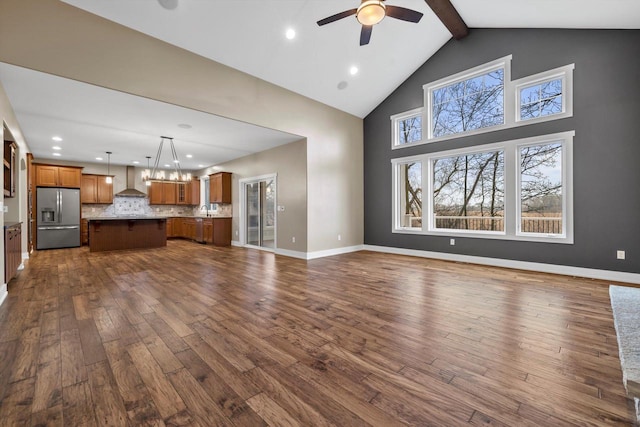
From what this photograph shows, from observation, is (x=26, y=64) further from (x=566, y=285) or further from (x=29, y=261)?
(x=566, y=285)

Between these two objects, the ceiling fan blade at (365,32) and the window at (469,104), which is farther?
the window at (469,104)

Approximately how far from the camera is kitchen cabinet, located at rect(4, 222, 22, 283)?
3.54 m

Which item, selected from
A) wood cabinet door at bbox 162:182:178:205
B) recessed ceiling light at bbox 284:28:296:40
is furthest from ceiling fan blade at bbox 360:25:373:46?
wood cabinet door at bbox 162:182:178:205

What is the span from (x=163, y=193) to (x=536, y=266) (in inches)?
451

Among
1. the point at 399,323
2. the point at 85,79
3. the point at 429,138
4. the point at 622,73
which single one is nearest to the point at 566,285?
the point at 399,323

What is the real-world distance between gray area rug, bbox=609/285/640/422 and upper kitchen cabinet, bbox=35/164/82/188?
11439 millimetres

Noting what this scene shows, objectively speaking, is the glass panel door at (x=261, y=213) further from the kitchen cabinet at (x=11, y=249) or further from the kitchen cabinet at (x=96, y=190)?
the kitchen cabinet at (x=96, y=190)

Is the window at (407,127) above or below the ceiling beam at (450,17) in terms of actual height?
below

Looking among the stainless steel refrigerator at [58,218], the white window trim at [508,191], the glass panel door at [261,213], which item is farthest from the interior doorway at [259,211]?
the stainless steel refrigerator at [58,218]

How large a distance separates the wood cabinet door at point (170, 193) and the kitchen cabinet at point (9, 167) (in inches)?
221

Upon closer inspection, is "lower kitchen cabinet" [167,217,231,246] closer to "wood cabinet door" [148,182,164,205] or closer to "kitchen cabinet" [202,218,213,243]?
"kitchen cabinet" [202,218,213,243]

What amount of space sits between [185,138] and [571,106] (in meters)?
7.49

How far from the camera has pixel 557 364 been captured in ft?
6.18

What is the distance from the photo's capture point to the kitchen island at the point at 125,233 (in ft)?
23.6
